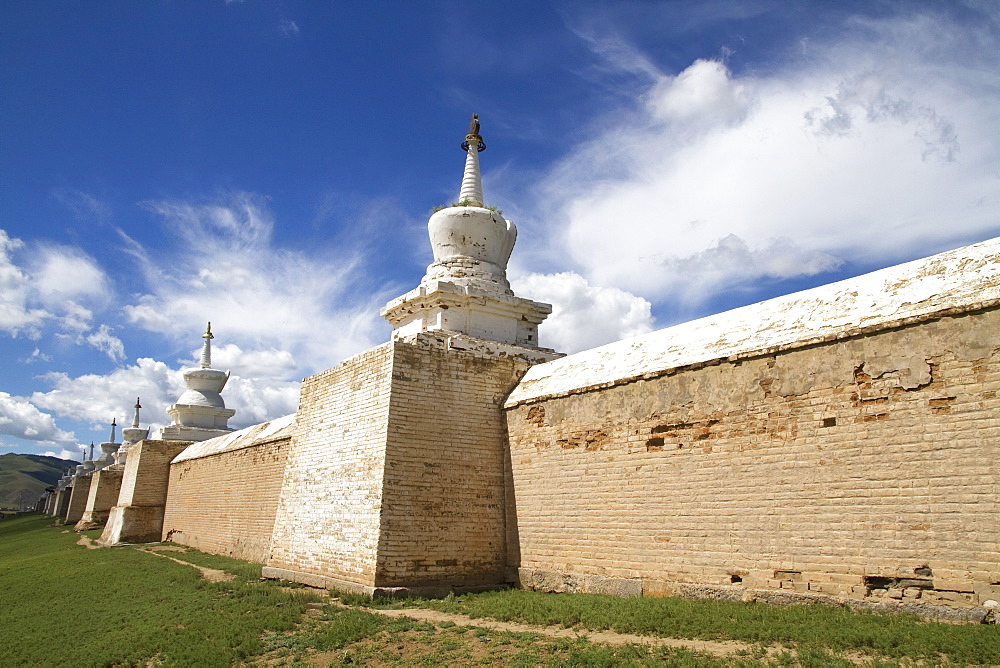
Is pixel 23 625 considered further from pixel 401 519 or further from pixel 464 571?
pixel 464 571

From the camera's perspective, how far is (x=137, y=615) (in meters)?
9.77

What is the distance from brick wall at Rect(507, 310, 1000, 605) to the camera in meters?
6.28

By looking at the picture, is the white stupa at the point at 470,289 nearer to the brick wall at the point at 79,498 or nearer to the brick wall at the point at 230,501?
the brick wall at the point at 230,501

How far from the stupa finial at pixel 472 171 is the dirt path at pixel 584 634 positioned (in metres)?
9.29

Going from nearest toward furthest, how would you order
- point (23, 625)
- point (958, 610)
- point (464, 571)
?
point (958, 610)
point (23, 625)
point (464, 571)

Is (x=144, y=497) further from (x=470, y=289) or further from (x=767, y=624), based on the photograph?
(x=767, y=624)

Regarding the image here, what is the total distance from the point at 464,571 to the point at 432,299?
5.47 m

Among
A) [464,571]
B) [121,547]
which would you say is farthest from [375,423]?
[121,547]

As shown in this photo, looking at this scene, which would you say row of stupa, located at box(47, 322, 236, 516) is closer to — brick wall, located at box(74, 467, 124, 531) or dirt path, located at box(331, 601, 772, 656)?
Answer: brick wall, located at box(74, 467, 124, 531)

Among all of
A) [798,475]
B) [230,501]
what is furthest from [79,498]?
[798,475]

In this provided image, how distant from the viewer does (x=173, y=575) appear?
13.3 m

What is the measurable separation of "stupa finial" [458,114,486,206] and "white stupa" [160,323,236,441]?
58.4 ft

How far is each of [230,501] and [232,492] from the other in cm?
25

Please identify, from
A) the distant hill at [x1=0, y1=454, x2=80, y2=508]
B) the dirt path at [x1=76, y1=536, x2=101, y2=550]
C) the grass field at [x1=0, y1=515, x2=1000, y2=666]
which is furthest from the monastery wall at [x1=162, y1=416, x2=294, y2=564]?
the distant hill at [x1=0, y1=454, x2=80, y2=508]
